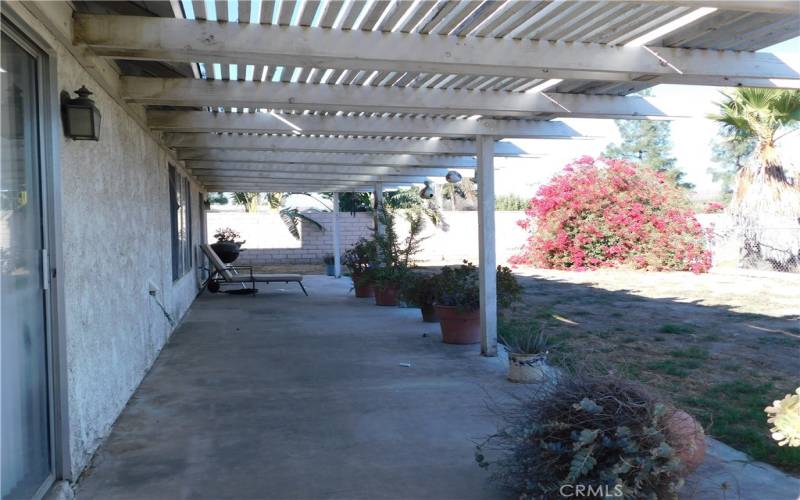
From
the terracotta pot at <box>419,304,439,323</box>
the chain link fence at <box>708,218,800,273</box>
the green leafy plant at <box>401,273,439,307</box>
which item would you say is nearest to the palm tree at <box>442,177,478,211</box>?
the chain link fence at <box>708,218,800,273</box>

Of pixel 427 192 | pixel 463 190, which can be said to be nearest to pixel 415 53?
pixel 427 192

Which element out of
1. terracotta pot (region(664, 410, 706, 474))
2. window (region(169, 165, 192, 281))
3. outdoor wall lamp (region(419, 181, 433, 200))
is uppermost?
outdoor wall lamp (region(419, 181, 433, 200))

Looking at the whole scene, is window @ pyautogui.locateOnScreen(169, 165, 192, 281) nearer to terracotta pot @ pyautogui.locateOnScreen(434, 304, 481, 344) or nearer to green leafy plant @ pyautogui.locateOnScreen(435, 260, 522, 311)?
green leafy plant @ pyautogui.locateOnScreen(435, 260, 522, 311)

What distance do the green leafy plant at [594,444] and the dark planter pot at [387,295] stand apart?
25.2ft

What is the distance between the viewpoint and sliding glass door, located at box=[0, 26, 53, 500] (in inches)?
106

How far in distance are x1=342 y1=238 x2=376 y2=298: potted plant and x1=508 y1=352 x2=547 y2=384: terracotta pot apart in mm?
6138

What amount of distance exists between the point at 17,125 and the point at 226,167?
7.98 meters

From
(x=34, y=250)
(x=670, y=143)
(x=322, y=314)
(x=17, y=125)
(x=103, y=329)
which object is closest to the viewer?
(x=17, y=125)

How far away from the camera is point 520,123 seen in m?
6.83

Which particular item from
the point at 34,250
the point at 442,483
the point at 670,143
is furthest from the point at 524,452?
the point at 670,143

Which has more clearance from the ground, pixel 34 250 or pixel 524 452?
pixel 34 250

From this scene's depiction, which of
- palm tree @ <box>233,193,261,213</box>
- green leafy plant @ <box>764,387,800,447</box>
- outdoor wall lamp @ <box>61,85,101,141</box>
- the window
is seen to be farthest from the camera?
palm tree @ <box>233,193,261,213</box>

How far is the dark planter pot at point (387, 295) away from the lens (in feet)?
36.3

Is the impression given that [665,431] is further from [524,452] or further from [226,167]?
[226,167]
